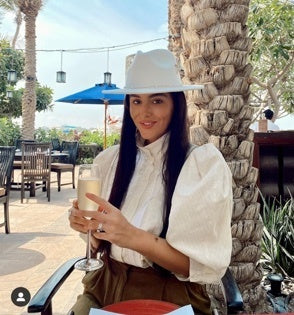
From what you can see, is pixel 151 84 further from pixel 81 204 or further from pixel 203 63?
pixel 203 63

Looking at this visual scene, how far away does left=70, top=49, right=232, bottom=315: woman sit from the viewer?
1356 millimetres

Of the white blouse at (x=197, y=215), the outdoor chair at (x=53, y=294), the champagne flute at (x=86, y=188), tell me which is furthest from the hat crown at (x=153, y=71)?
the outdoor chair at (x=53, y=294)

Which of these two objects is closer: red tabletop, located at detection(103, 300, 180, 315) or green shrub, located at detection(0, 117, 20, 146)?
red tabletop, located at detection(103, 300, 180, 315)

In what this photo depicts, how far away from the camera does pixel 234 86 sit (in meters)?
2.30

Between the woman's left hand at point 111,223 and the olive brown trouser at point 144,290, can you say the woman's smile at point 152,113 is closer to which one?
the woman's left hand at point 111,223

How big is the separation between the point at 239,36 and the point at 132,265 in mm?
1576

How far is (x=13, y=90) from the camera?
1958cm

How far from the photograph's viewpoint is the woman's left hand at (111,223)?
4.05 ft

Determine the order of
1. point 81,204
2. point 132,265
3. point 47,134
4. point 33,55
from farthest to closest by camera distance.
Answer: point 47,134, point 33,55, point 132,265, point 81,204

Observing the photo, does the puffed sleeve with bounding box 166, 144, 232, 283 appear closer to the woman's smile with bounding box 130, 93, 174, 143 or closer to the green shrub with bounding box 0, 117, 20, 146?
the woman's smile with bounding box 130, 93, 174, 143

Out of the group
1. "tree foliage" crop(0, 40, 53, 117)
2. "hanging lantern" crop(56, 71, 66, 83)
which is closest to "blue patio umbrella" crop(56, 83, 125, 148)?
"hanging lantern" crop(56, 71, 66, 83)

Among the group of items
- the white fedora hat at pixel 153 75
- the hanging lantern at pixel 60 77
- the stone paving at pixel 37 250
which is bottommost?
the stone paving at pixel 37 250

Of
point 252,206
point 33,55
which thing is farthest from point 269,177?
point 33,55

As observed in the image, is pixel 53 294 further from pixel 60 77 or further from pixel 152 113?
pixel 60 77
